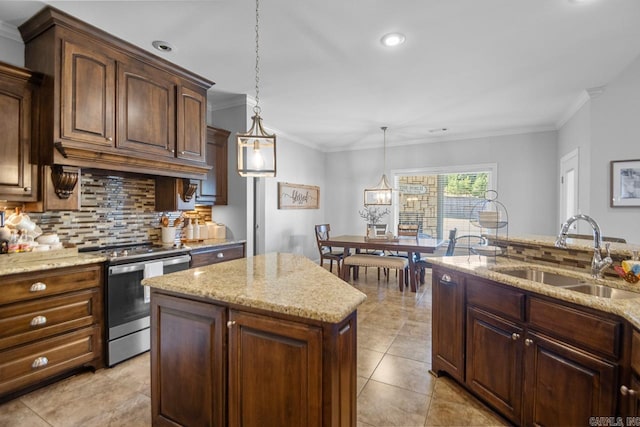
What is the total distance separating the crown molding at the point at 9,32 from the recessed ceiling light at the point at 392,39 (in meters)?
3.00

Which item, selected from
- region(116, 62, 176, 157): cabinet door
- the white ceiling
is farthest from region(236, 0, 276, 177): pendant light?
region(116, 62, 176, 157): cabinet door

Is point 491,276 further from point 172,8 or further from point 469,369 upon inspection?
point 172,8

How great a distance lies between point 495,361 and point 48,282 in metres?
3.14

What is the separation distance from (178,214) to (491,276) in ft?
11.5

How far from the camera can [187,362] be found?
5.23ft

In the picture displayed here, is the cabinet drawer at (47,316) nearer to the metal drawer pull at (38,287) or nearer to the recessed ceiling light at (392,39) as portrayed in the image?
the metal drawer pull at (38,287)

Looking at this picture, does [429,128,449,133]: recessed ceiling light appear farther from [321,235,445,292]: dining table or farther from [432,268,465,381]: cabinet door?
[432,268,465,381]: cabinet door

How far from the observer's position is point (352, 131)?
584 cm

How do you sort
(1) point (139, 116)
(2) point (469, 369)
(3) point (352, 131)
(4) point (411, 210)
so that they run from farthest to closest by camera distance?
(4) point (411, 210) < (3) point (352, 131) < (1) point (139, 116) < (2) point (469, 369)

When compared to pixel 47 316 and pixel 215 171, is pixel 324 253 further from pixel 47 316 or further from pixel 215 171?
pixel 47 316

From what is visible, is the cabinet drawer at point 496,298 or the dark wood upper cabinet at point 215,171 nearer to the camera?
the cabinet drawer at point 496,298

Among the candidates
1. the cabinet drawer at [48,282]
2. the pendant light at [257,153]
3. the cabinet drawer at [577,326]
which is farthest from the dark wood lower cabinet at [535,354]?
the cabinet drawer at [48,282]

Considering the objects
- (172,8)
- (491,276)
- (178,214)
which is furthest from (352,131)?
(491,276)

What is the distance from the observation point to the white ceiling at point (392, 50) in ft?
7.27
